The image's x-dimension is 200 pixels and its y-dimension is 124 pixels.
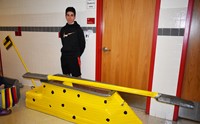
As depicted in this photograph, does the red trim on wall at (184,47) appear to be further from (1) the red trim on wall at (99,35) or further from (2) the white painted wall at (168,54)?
(1) the red trim on wall at (99,35)

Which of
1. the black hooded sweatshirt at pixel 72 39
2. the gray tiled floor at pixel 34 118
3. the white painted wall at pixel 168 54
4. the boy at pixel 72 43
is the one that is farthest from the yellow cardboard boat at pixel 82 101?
the white painted wall at pixel 168 54

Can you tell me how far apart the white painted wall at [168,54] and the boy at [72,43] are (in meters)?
1.22

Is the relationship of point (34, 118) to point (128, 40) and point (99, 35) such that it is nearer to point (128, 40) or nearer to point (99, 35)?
point (99, 35)

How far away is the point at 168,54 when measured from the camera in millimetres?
1980

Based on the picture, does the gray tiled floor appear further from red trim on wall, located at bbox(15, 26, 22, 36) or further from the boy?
red trim on wall, located at bbox(15, 26, 22, 36)

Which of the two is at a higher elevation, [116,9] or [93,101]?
[116,9]

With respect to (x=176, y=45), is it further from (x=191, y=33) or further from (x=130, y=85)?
(x=130, y=85)

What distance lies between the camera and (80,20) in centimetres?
252

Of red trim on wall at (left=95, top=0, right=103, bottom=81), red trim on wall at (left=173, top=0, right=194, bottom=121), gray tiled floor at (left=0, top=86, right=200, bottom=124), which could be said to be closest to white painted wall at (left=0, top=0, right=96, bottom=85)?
red trim on wall at (left=95, top=0, right=103, bottom=81)

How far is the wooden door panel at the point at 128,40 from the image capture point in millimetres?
2203

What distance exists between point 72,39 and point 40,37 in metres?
1.09

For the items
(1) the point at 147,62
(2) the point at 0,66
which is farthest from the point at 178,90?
(2) the point at 0,66

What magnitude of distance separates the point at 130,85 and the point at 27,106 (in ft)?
5.86

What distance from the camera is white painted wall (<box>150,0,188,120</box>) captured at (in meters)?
1.86
